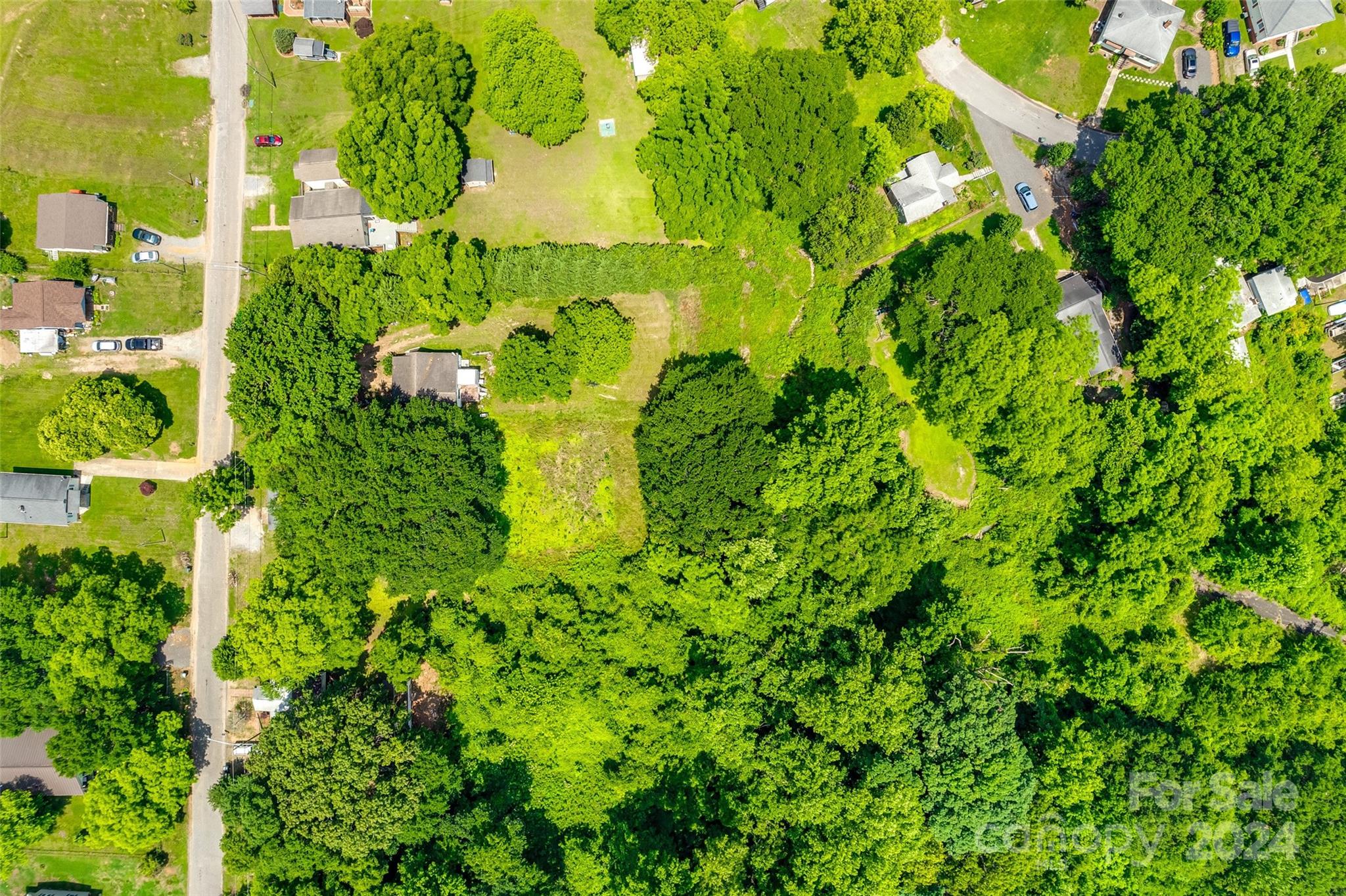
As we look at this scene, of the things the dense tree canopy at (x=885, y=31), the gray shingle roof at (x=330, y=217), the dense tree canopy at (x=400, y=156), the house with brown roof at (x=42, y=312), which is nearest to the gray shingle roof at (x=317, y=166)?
the gray shingle roof at (x=330, y=217)

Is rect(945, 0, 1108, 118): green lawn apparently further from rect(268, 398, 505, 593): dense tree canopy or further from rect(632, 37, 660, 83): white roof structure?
rect(268, 398, 505, 593): dense tree canopy

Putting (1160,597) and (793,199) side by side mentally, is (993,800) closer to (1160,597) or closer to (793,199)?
(1160,597)

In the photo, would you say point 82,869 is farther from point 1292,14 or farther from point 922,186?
point 1292,14

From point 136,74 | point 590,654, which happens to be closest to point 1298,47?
point 590,654

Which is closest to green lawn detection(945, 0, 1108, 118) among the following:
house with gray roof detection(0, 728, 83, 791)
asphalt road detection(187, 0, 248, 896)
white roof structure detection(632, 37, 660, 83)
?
white roof structure detection(632, 37, 660, 83)

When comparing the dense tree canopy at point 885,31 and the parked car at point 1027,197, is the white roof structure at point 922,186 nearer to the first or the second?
the parked car at point 1027,197
